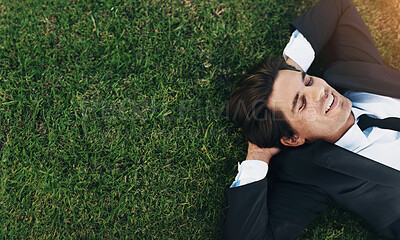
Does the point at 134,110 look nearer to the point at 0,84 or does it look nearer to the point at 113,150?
the point at 113,150

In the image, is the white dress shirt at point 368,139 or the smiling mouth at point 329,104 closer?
the smiling mouth at point 329,104

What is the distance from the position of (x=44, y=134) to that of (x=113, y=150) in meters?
0.70

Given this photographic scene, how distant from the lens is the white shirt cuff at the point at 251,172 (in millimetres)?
2738

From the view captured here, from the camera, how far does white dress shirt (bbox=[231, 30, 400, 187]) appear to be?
8.71 ft

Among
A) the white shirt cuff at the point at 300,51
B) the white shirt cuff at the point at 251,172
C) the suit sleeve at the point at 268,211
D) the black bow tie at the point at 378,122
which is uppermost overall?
the white shirt cuff at the point at 300,51

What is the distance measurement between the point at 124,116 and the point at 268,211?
1.66 m

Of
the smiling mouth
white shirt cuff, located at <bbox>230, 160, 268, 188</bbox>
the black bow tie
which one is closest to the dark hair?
white shirt cuff, located at <bbox>230, 160, 268, 188</bbox>

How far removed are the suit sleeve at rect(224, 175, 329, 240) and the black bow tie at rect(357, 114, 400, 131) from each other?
2.34ft

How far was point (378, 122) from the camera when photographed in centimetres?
266

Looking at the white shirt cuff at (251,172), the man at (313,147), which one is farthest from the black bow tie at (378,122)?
the white shirt cuff at (251,172)

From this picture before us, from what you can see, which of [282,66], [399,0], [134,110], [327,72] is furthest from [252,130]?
[399,0]

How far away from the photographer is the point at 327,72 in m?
2.93

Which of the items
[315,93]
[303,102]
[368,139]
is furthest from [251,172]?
[368,139]

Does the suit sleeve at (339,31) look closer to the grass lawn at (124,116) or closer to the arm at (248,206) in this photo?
the grass lawn at (124,116)
